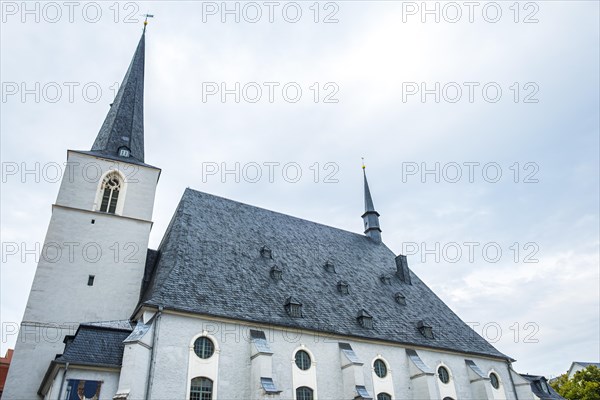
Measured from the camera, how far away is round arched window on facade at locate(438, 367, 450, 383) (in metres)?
22.1

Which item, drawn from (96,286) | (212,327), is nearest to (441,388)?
(212,327)

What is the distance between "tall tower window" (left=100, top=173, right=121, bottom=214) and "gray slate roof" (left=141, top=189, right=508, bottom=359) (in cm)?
312

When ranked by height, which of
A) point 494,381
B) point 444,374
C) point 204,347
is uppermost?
point 204,347

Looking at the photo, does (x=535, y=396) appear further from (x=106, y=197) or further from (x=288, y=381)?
(x=106, y=197)

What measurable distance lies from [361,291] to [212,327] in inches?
408

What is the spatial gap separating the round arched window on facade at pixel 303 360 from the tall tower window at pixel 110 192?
37.0 feet

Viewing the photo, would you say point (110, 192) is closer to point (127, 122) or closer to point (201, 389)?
point (127, 122)

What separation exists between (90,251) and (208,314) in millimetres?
6721

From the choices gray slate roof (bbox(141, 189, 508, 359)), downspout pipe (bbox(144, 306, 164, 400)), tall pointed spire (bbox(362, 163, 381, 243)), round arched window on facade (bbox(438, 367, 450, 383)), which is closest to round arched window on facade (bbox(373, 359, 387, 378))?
gray slate roof (bbox(141, 189, 508, 359))

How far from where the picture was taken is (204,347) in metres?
16.5

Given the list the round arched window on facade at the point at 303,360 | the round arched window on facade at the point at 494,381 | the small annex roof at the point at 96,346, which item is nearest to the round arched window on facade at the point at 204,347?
the small annex roof at the point at 96,346

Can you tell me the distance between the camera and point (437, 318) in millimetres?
25859

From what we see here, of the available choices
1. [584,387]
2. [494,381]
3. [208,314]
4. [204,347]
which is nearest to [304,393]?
[204,347]

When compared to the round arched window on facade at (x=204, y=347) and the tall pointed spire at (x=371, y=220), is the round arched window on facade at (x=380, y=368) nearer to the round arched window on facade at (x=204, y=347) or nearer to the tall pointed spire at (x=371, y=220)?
the round arched window on facade at (x=204, y=347)
